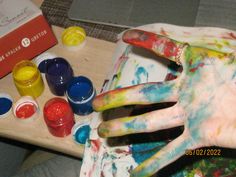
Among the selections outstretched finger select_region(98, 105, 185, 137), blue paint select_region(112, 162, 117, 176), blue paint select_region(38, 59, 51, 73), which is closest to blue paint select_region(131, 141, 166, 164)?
blue paint select_region(112, 162, 117, 176)

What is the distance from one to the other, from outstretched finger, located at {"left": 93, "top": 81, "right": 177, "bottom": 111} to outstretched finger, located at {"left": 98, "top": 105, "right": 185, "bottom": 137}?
0.08 ft

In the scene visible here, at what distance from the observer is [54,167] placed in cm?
87

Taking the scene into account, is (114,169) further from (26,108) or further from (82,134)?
(26,108)

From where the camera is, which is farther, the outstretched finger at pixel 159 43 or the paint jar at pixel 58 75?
the paint jar at pixel 58 75

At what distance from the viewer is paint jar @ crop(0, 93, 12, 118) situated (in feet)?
2.61

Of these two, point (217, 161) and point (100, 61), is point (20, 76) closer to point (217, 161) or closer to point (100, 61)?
point (100, 61)

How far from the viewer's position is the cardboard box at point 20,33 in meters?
0.80

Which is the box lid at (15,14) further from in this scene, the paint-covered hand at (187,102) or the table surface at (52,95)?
the paint-covered hand at (187,102)

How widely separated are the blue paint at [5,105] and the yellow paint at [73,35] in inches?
7.1

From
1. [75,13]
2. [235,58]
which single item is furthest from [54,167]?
[235,58]

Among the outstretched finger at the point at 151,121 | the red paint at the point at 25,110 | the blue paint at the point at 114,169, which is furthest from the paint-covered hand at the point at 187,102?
the red paint at the point at 25,110

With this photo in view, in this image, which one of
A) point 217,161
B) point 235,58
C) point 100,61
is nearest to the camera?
point 235,58

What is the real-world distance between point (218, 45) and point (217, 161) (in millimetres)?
217
